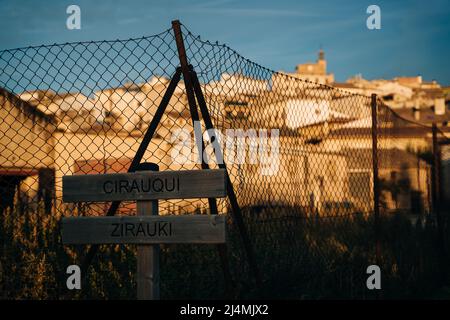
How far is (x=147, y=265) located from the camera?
2.79 meters

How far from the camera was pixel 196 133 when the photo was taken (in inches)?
129

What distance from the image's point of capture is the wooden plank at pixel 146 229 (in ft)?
8.74

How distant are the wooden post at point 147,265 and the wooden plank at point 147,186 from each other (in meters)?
0.06

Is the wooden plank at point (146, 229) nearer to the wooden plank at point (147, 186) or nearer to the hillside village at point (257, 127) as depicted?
the wooden plank at point (147, 186)

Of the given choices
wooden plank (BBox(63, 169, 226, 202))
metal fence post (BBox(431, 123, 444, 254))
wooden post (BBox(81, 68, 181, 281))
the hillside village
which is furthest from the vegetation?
wooden plank (BBox(63, 169, 226, 202))

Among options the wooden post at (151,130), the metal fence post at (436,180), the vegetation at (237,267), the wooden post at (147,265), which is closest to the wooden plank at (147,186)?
the wooden post at (147,265)

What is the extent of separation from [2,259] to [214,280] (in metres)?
1.87

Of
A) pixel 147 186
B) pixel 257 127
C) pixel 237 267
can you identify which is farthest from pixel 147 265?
pixel 257 127

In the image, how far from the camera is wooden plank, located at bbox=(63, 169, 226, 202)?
271 cm

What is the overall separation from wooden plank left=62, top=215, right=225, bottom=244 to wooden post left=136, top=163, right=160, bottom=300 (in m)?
0.07

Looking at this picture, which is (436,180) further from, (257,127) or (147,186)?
(147,186)

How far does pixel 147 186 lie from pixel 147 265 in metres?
0.44

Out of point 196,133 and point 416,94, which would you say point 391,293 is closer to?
point 196,133
